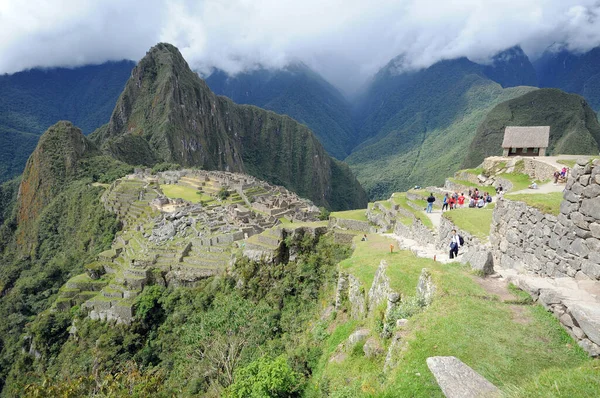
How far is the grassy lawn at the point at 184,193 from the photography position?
5536cm

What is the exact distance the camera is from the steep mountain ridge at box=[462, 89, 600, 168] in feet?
300

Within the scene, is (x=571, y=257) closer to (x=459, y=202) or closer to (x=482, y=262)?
(x=482, y=262)

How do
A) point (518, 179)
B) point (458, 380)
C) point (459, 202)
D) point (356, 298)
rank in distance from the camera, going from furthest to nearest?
point (518, 179) → point (459, 202) → point (356, 298) → point (458, 380)

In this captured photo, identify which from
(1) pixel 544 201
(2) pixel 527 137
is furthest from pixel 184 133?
(1) pixel 544 201

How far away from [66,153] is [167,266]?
85790 mm

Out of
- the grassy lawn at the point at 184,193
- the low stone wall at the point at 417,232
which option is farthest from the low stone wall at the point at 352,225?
the grassy lawn at the point at 184,193

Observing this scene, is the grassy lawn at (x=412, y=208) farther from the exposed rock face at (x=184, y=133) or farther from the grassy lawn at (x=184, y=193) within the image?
the exposed rock face at (x=184, y=133)

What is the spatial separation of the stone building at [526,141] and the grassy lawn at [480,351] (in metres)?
25.1

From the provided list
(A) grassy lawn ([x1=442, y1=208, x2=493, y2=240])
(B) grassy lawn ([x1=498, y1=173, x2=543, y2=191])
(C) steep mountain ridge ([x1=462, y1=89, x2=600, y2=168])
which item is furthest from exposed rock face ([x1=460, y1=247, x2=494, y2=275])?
(C) steep mountain ridge ([x1=462, y1=89, x2=600, y2=168])

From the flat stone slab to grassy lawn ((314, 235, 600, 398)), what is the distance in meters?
0.24

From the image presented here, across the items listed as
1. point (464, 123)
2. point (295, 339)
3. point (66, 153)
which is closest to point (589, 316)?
point (295, 339)

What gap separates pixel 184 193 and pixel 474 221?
54.7 m

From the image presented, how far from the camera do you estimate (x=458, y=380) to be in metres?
4.88

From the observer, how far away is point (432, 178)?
129000 millimetres
